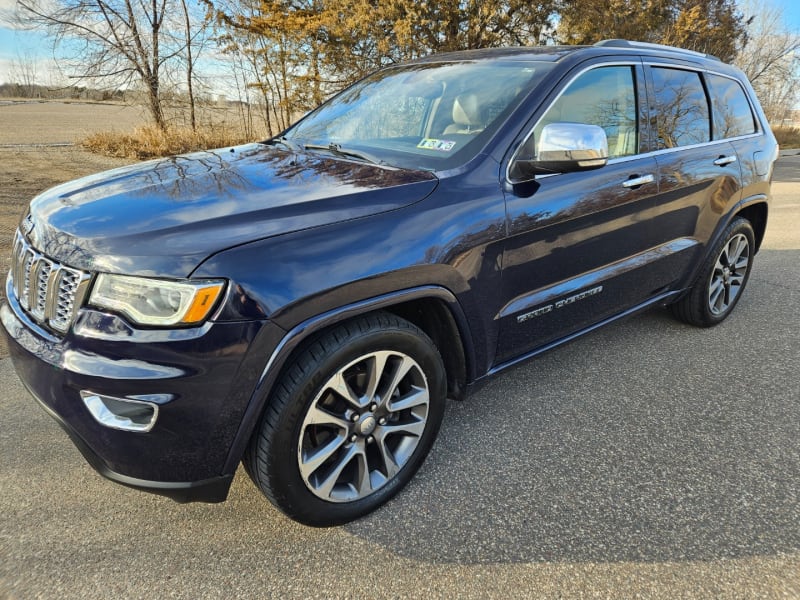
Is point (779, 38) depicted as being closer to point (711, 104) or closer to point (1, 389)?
point (711, 104)

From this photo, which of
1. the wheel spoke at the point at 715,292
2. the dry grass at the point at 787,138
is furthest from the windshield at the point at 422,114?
the dry grass at the point at 787,138

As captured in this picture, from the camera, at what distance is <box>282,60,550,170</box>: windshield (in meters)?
2.52

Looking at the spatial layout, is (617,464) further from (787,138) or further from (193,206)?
(787,138)

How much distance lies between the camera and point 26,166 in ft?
32.0

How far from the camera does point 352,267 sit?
6.15 feet

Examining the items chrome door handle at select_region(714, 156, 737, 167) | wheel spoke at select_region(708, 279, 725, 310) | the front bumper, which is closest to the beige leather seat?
the front bumper

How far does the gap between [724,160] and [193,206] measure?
10.9 ft

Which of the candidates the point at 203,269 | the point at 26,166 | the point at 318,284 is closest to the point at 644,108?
the point at 318,284

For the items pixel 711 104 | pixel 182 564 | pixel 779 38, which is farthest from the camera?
pixel 779 38

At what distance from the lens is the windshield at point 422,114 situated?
2518 millimetres

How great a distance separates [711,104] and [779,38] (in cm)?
3870

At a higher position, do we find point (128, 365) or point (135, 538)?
point (128, 365)

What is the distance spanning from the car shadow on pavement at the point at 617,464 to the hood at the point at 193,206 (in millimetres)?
1224

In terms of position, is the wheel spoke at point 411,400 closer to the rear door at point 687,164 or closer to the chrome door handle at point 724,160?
the rear door at point 687,164
